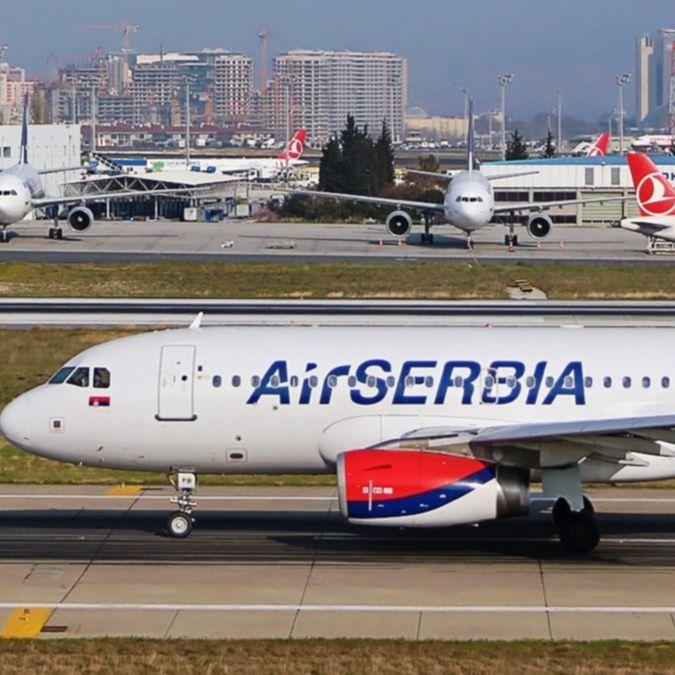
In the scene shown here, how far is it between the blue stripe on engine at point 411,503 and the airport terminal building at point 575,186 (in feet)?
326

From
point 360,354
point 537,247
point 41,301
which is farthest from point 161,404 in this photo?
point 537,247

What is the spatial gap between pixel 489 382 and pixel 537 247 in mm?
66553

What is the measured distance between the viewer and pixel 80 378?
28.8 metres

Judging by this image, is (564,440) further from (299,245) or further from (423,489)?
(299,245)

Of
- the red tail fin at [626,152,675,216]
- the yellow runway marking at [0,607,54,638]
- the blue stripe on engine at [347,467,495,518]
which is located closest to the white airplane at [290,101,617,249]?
the red tail fin at [626,152,675,216]

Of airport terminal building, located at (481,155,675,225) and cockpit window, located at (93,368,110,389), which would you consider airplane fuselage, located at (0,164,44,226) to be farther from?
cockpit window, located at (93,368,110,389)

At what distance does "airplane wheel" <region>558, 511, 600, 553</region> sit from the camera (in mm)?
27966

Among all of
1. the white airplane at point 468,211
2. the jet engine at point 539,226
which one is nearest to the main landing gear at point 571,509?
the white airplane at point 468,211

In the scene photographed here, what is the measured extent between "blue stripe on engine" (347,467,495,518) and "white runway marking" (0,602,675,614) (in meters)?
2.12

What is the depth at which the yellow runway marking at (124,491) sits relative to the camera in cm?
3416

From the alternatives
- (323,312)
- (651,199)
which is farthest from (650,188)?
(323,312)

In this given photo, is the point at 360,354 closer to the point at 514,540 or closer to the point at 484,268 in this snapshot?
the point at 514,540

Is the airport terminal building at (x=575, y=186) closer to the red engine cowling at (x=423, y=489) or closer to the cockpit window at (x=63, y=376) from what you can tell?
the cockpit window at (x=63, y=376)

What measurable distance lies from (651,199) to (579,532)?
5812 cm
